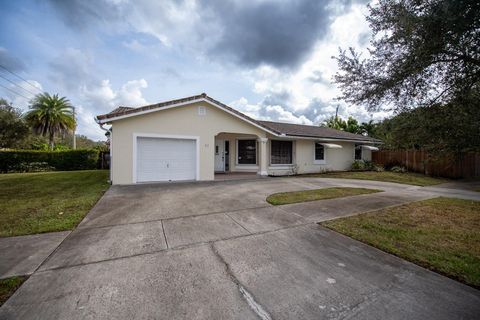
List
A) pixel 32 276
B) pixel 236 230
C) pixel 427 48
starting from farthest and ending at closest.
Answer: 1. pixel 236 230
2. pixel 427 48
3. pixel 32 276

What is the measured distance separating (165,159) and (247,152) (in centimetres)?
616

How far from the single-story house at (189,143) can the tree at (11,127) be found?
23.0 m

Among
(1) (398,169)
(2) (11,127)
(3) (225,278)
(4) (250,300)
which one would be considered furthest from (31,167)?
(1) (398,169)

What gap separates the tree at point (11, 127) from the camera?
22.4m

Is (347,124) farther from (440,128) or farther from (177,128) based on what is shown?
(440,128)

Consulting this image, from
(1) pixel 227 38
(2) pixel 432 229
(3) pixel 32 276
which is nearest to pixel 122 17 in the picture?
(1) pixel 227 38

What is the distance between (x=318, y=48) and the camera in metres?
10.5

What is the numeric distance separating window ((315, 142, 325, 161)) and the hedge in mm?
19814

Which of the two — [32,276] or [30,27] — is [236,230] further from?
[30,27]

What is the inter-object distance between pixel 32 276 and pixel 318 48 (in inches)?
496

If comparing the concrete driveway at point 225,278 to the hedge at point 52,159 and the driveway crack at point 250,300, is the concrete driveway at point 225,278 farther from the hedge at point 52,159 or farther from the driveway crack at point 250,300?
the hedge at point 52,159

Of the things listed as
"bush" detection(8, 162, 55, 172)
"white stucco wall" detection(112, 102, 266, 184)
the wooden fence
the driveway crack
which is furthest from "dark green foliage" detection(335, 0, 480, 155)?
"bush" detection(8, 162, 55, 172)

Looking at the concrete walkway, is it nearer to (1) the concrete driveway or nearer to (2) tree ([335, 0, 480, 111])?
(1) the concrete driveway

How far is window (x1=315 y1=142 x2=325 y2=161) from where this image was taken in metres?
16.2
